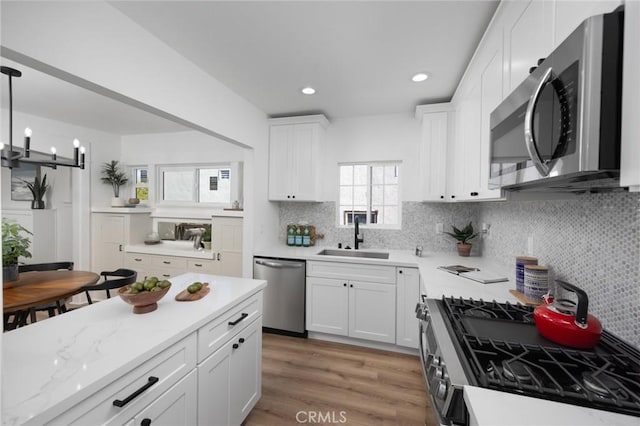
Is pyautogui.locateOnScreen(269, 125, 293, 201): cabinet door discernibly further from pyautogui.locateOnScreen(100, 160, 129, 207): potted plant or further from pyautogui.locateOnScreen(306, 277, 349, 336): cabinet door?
pyautogui.locateOnScreen(100, 160, 129, 207): potted plant

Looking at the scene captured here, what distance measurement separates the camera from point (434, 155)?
2982 millimetres

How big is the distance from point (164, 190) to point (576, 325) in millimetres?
4959

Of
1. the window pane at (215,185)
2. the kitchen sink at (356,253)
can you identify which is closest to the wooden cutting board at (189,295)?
the kitchen sink at (356,253)

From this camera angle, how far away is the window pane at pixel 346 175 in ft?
12.0

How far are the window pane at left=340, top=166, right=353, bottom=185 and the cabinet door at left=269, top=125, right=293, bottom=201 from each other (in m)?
0.69

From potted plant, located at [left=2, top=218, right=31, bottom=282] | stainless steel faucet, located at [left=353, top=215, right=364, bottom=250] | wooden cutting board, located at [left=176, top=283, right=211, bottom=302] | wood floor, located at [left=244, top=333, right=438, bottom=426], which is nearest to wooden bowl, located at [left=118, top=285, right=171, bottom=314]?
wooden cutting board, located at [left=176, top=283, right=211, bottom=302]

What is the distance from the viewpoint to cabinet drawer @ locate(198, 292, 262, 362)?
142cm

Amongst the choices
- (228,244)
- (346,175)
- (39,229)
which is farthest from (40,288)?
(346,175)

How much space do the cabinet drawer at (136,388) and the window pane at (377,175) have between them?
2751 millimetres

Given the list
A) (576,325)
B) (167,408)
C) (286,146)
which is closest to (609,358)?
(576,325)

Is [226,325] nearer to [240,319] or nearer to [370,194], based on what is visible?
[240,319]

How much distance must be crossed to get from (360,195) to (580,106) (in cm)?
291

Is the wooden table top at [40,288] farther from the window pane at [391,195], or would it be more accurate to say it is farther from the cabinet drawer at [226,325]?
the window pane at [391,195]

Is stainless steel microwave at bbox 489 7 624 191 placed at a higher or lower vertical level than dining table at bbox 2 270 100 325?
higher
